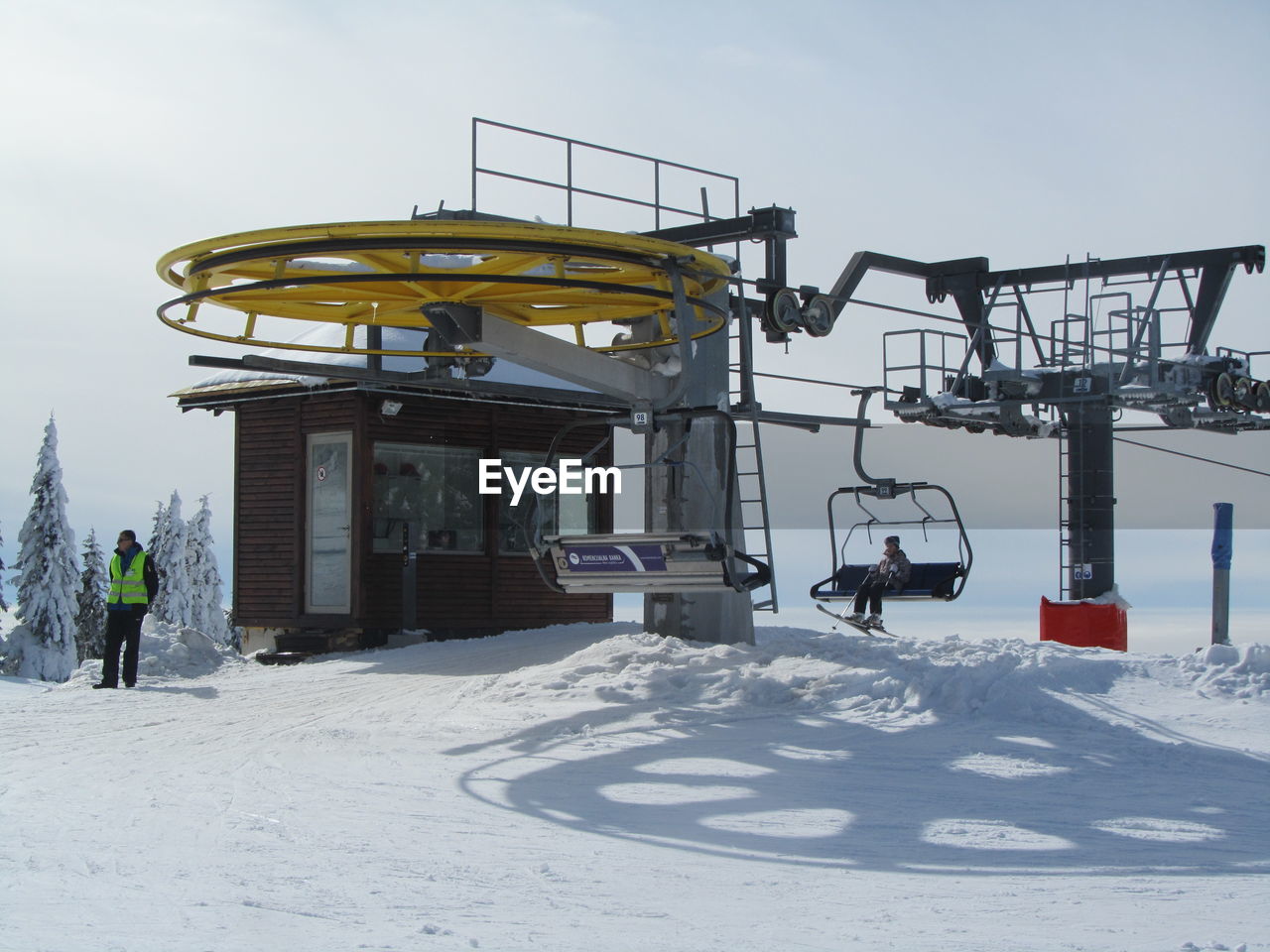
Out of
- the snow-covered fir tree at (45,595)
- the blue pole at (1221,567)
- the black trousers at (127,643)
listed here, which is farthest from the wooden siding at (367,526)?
the snow-covered fir tree at (45,595)

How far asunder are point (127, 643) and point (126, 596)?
66 centimetres

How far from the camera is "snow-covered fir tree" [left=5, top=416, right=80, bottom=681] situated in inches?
1682

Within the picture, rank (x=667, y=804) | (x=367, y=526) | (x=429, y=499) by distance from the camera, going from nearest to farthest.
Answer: (x=667, y=804), (x=367, y=526), (x=429, y=499)

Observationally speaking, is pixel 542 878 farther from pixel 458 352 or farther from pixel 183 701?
pixel 183 701

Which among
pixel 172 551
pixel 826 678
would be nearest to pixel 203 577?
pixel 172 551

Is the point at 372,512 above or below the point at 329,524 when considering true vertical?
above

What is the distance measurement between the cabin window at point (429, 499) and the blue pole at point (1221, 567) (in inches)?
384

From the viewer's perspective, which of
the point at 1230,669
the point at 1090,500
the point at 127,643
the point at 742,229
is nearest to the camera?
the point at 1230,669

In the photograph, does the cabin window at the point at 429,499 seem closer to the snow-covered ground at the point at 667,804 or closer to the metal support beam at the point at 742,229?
the snow-covered ground at the point at 667,804

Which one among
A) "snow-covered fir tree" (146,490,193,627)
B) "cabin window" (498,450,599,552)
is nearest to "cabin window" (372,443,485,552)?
"cabin window" (498,450,599,552)

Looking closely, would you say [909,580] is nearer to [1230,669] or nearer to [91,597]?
[1230,669]

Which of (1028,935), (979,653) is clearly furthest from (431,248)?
(979,653)

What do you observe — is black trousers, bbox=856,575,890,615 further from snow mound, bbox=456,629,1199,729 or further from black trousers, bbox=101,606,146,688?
black trousers, bbox=101,606,146,688

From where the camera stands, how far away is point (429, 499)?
64.5ft
